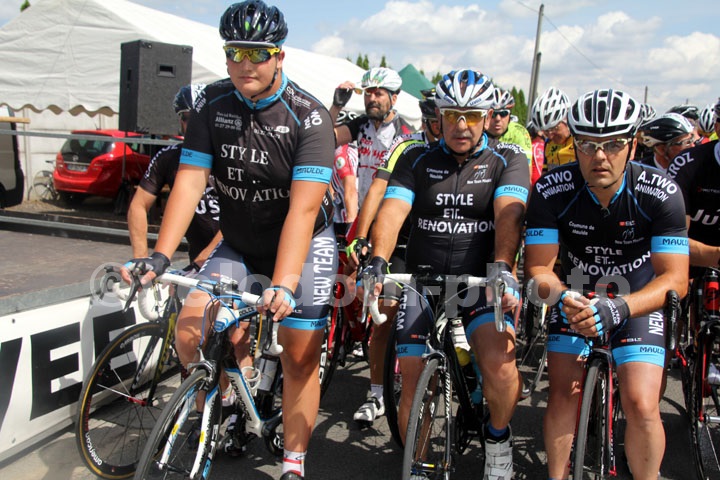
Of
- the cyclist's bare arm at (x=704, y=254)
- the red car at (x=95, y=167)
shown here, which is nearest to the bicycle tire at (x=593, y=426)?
the cyclist's bare arm at (x=704, y=254)

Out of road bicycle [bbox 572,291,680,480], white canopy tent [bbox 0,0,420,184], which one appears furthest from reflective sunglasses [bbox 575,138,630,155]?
white canopy tent [bbox 0,0,420,184]

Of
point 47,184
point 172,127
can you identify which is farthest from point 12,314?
point 47,184

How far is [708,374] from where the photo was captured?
345 cm

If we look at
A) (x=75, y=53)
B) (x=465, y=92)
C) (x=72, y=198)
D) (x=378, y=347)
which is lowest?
(x=378, y=347)

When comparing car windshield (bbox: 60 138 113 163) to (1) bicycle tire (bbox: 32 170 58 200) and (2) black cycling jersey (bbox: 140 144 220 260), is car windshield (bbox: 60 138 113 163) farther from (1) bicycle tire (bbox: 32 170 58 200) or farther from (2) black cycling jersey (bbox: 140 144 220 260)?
(2) black cycling jersey (bbox: 140 144 220 260)

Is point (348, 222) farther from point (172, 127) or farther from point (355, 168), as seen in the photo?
point (172, 127)

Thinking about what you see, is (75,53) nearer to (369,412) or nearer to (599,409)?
(369,412)

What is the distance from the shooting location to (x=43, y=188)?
16672mm

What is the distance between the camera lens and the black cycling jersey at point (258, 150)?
9.95 feet

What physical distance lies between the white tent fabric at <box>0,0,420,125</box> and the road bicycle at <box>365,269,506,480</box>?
912 centimetres

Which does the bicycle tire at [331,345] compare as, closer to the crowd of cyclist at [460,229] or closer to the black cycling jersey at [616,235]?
the crowd of cyclist at [460,229]

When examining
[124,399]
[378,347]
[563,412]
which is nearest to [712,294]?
[563,412]

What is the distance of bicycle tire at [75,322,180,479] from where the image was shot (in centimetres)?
340

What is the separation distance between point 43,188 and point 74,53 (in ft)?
21.1
